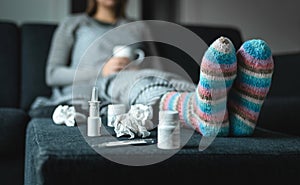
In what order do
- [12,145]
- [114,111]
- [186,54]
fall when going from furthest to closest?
[186,54] < [12,145] < [114,111]

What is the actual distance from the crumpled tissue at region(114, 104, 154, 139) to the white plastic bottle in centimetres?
12

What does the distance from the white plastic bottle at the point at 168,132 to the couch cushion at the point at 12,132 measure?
0.57 m

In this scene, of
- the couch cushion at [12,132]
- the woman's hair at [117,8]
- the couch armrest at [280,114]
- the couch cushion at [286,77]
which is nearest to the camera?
the couch cushion at [12,132]

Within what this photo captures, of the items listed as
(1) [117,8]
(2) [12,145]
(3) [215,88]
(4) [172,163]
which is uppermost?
(1) [117,8]

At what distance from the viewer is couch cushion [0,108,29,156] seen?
1231 millimetres

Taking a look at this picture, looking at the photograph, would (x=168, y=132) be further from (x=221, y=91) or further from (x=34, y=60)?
(x=34, y=60)

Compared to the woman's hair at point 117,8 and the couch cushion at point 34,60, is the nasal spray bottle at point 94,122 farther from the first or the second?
the woman's hair at point 117,8

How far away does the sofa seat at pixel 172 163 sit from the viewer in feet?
2.31

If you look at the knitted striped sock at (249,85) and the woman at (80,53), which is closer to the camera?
the knitted striped sock at (249,85)

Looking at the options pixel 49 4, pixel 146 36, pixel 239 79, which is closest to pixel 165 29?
pixel 146 36

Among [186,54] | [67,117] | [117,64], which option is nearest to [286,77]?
[186,54]

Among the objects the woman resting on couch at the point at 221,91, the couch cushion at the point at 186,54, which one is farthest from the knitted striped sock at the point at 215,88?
the couch cushion at the point at 186,54

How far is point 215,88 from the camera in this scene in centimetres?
92

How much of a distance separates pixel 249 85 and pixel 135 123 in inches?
9.7
